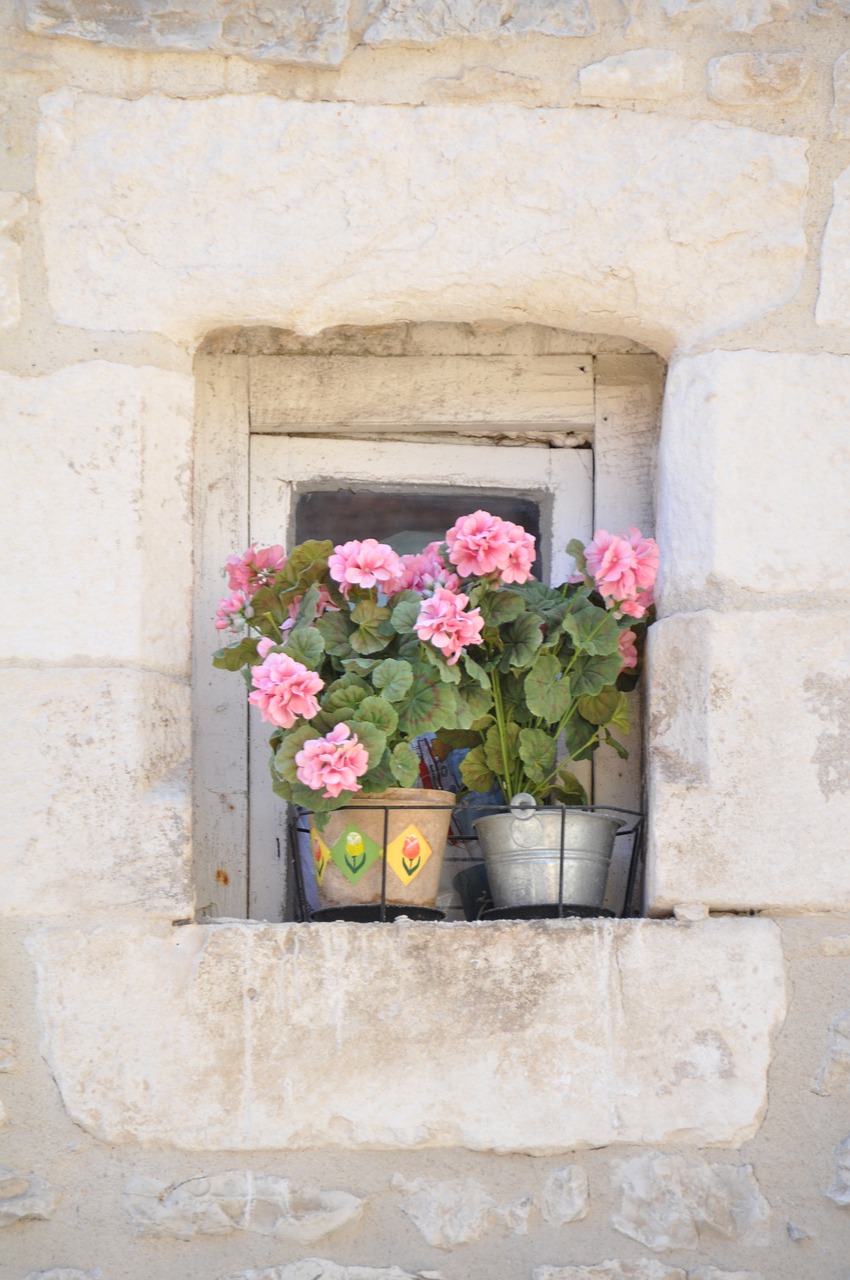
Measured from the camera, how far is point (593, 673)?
243cm

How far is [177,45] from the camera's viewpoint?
7.85 ft

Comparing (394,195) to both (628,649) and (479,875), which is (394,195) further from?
(479,875)

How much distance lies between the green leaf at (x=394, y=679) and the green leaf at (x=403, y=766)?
0.25 feet

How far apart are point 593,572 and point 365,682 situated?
412 millimetres

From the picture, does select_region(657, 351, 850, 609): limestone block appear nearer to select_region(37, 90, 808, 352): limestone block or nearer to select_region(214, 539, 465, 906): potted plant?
select_region(37, 90, 808, 352): limestone block

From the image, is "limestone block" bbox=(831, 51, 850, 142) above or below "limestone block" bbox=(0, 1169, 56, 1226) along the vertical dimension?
above

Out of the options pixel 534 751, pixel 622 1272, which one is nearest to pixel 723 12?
pixel 534 751

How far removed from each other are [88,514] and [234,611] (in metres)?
0.28

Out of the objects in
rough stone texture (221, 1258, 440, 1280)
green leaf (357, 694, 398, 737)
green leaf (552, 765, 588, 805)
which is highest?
green leaf (357, 694, 398, 737)

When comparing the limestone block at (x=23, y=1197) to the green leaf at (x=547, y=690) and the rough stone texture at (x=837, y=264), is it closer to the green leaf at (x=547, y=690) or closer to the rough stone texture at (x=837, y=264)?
the green leaf at (x=547, y=690)

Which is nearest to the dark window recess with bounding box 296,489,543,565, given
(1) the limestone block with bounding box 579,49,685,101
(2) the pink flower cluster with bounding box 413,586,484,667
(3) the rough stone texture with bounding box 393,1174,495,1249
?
(2) the pink flower cluster with bounding box 413,586,484,667

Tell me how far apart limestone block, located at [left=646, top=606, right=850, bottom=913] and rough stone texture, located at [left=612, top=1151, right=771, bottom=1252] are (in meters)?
0.38

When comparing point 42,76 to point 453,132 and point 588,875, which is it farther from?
point 588,875

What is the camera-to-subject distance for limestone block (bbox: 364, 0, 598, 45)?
240 centimetres
